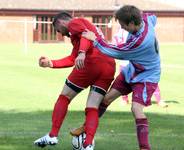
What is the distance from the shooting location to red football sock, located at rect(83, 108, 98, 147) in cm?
809

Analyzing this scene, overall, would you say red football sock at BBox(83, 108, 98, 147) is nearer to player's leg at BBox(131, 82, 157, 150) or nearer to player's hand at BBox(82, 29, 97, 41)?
player's leg at BBox(131, 82, 157, 150)

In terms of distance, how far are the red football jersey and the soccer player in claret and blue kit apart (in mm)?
125

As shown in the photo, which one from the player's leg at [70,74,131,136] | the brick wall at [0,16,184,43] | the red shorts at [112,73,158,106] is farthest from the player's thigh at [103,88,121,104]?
the brick wall at [0,16,184,43]

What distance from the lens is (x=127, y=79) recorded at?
8211 mm

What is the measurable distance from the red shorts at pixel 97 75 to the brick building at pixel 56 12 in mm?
51657

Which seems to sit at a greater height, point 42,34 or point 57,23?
point 57,23

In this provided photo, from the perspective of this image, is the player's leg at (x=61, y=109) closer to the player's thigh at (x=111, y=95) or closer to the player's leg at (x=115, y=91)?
the player's leg at (x=115, y=91)

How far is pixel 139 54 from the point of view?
25.8ft

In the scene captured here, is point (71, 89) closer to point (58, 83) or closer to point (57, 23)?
point (57, 23)

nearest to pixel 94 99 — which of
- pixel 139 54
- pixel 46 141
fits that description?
pixel 46 141

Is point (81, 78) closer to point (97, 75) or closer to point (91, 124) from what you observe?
point (97, 75)

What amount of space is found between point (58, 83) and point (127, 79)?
1307 cm

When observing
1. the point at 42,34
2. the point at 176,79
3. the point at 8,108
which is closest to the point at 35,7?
the point at 42,34

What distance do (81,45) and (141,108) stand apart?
108 cm
